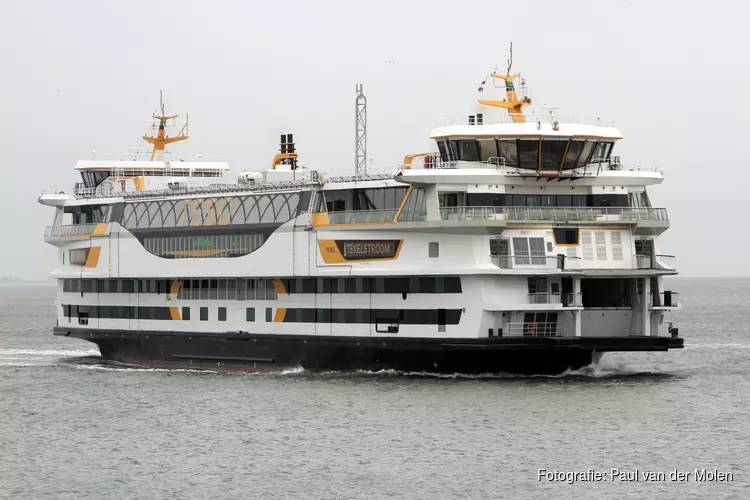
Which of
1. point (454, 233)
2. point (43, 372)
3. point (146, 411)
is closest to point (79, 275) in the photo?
point (43, 372)

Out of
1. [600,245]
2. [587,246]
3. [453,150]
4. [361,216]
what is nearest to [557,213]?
[587,246]

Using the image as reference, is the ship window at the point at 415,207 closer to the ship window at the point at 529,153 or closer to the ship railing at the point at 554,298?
the ship window at the point at 529,153

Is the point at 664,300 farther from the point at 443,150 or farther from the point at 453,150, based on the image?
the point at 443,150

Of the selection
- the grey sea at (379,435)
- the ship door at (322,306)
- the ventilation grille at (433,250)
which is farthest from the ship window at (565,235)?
the ship door at (322,306)

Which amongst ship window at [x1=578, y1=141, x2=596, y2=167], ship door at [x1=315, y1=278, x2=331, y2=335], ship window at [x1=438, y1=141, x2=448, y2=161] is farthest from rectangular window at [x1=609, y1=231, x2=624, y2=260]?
ship door at [x1=315, y1=278, x2=331, y2=335]

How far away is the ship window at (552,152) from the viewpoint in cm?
4128

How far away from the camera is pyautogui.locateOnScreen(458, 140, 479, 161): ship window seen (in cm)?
4209

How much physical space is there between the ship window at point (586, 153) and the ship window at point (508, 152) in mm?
2061

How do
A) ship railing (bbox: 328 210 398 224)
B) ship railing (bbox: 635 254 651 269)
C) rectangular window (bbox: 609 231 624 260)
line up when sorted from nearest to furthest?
rectangular window (bbox: 609 231 624 260) → ship railing (bbox: 635 254 651 269) → ship railing (bbox: 328 210 398 224)

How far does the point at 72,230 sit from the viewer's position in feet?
176

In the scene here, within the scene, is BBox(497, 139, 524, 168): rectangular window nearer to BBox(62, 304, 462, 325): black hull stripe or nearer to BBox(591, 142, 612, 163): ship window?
BBox(591, 142, 612, 163): ship window

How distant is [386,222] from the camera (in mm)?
42688

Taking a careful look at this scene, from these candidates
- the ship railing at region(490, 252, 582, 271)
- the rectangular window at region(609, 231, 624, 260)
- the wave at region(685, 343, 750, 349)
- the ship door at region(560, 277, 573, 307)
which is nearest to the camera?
the ship railing at region(490, 252, 582, 271)

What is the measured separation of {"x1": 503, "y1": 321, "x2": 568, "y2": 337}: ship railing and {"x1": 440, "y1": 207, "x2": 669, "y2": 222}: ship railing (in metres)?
3.19
